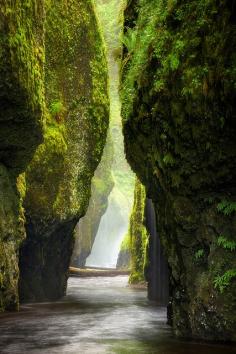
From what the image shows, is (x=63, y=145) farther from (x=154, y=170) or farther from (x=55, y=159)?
(x=154, y=170)

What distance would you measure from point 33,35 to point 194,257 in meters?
6.49

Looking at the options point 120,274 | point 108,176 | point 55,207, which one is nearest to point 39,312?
point 55,207

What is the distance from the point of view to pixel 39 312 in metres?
14.8

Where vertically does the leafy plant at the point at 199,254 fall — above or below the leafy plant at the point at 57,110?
below

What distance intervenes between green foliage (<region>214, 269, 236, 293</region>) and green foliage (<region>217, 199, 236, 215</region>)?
105cm

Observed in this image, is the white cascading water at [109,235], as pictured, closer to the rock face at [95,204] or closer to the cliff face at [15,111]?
the rock face at [95,204]

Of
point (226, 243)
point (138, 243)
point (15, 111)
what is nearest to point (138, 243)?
point (138, 243)

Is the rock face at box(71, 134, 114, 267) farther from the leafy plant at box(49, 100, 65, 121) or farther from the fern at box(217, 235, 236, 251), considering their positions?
the fern at box(217, 235, 236, 251)

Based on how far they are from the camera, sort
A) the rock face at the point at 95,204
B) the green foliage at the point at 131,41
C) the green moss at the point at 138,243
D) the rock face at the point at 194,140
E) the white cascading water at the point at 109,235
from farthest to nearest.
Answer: the white cascading water at the point at 109,235
the rock face at the point at 95,204
the green moss at the point at 138,243
the green foliage at the point at 131,41
the rock face at the point at 194,140

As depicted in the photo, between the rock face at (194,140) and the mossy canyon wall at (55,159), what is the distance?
356 cm

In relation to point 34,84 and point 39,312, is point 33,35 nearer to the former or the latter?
point 34,84

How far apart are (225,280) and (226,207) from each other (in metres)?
1.31

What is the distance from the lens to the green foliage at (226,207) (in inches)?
367

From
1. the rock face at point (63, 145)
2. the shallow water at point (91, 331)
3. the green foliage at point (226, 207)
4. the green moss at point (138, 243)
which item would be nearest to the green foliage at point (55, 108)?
the rock face at point (63, 145)
